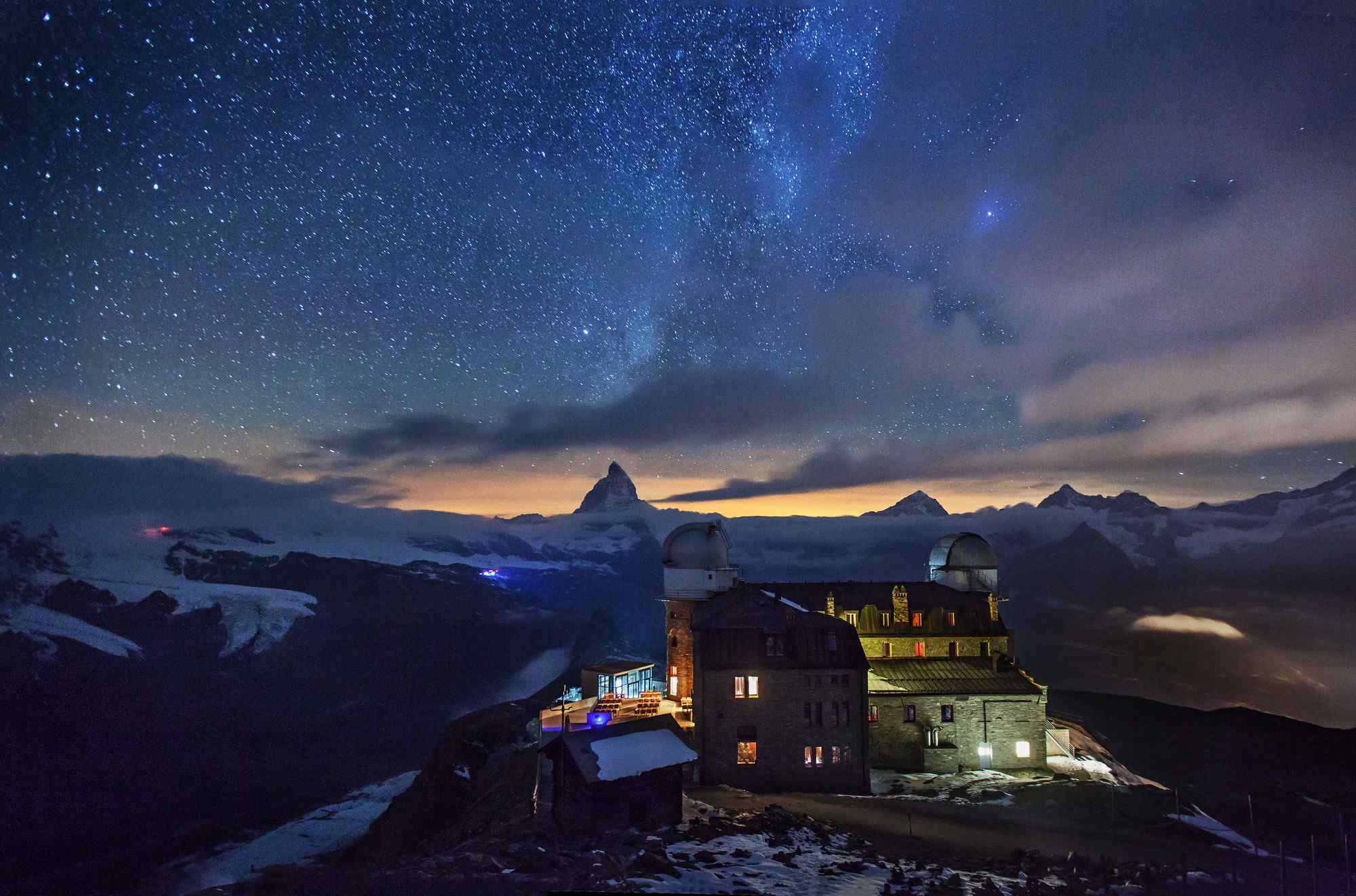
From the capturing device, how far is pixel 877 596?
46.6m

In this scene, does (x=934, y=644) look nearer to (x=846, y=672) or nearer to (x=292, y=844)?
(x=846, y=672)

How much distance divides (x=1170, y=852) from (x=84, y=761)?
606ft

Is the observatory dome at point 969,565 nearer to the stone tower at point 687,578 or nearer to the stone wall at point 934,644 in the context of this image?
the stone wall at point 934,644

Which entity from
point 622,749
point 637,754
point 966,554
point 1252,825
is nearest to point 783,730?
point 637,754

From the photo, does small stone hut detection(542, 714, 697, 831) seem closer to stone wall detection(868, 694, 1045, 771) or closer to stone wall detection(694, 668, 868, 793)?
stone wall detection(694, 668, 868, 793)

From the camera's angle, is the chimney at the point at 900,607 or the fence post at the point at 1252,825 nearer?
the fence post at the point at 1252,825

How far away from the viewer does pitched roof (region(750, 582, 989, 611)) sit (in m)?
46.3

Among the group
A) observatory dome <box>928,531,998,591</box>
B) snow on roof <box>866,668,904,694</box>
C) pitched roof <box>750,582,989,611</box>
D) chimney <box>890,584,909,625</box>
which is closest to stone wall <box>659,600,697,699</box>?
pitched roof <box>750,582,989,611</box>

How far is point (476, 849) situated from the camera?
74.3ft

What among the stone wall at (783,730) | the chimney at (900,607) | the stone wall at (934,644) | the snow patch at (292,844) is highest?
the chimney at (900,607)

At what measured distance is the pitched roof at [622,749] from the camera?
2406 cm

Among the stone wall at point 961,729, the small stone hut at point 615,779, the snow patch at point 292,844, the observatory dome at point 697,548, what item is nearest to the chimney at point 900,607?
the stone wall at point 961,729

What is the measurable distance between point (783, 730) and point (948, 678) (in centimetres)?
1346

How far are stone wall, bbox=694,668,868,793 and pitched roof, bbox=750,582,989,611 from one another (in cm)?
1229
